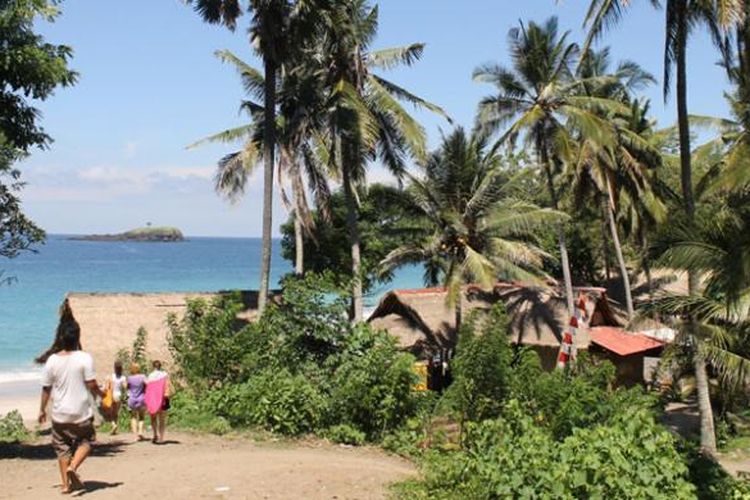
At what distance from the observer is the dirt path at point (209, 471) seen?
8.01 meters

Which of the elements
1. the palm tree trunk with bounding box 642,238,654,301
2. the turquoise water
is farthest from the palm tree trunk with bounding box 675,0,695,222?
the turquoise water

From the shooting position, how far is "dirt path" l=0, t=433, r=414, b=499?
8008 mm

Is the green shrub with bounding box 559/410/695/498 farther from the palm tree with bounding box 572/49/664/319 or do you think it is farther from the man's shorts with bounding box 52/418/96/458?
the palm tree with bounding box 572/49/664/319

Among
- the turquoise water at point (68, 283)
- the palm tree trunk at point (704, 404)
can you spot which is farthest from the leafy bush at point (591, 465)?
the turquoise water at point (68, 283)

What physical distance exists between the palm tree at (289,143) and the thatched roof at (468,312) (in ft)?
14.3

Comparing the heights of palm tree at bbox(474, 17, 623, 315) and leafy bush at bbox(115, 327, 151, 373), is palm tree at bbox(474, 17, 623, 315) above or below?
above

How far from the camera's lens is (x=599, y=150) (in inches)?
969

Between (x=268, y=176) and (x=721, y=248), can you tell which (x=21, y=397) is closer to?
(x=268, y=176)

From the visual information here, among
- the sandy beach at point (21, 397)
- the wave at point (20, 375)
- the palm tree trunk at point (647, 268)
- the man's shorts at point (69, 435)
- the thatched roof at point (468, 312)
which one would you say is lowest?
the sandy beach at point (21, 397)

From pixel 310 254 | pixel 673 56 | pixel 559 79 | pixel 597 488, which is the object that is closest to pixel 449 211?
pixel 559 79

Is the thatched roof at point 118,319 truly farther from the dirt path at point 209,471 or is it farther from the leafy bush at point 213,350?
the dirt path at point 209,471

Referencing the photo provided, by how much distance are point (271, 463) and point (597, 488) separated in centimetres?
464

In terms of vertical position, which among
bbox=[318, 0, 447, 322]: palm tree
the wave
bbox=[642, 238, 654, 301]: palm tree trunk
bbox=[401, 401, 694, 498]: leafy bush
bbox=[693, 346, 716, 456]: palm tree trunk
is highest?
bbox=[318, 0, 447, 322]: palm tree

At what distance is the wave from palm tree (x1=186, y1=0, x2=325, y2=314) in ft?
58.9
